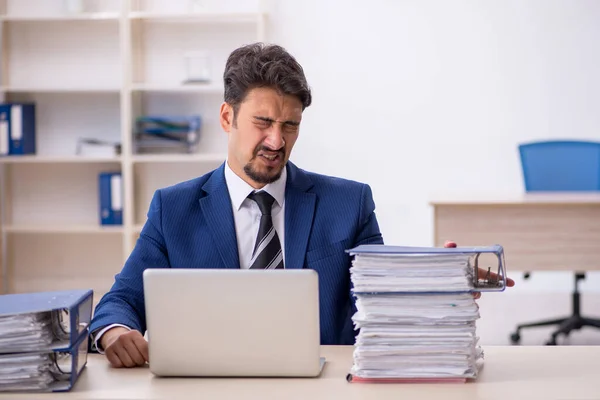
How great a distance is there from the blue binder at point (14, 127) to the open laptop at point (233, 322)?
14.8 ft

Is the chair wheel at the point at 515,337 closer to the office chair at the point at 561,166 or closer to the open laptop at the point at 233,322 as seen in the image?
the office chair at the point at 561,166

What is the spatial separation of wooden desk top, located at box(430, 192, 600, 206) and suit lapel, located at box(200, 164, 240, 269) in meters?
2.10

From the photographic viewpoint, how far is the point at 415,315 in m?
1.66

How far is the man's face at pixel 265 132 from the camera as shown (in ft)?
7.13

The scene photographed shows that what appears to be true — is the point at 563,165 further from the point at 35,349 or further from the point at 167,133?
the point at 35,349

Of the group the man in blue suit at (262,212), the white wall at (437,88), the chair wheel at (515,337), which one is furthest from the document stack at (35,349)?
the white wall at (437,88)

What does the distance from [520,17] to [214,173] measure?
433 centimetres

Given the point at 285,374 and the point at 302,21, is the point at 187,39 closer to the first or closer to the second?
the point at 302,21

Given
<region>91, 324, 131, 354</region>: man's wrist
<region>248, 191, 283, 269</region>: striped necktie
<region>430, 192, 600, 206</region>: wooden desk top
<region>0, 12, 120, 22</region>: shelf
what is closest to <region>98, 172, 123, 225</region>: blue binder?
<region>0, 12, 120, 22</region>: shelf

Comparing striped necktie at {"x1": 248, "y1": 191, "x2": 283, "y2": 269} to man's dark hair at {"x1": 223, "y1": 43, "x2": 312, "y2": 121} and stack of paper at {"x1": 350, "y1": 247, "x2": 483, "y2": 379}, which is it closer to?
man's dark hair at {"x1": 223, "y1": 43, "x2": 312, "y2": 121}

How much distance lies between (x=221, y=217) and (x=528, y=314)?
152 inches

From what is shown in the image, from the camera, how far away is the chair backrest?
505 centimetres

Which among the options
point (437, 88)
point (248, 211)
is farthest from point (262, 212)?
point (437, 88)

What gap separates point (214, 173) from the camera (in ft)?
Result: 7.64
